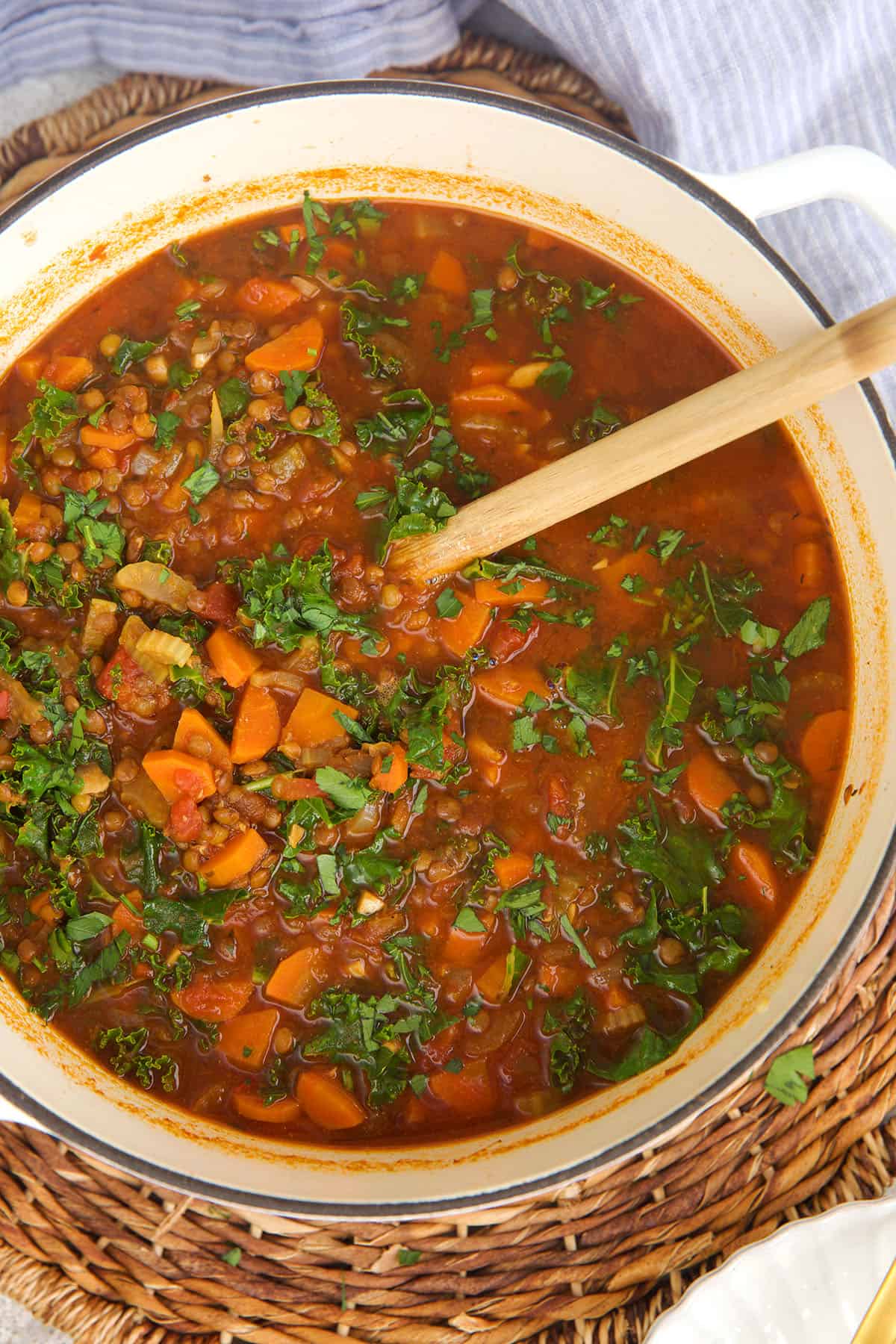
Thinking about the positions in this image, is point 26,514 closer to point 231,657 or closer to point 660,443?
point 231,657

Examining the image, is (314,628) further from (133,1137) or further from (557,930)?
(133,1137)

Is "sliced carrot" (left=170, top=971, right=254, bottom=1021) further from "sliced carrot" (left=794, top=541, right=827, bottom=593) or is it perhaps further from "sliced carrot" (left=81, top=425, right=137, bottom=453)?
"sliced carrot" (left=794, top=541, right=827, bottom=593)

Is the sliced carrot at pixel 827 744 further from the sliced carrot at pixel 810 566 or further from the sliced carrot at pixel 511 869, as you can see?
the sliced carrot at pixel 511 869

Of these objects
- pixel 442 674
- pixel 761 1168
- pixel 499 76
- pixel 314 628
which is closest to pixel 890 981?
pixel 761 1168

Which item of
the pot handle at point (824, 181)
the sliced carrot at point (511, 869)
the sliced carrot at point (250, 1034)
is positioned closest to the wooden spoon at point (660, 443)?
the pot handle at point (824, 181)

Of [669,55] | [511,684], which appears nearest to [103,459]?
[511,684]

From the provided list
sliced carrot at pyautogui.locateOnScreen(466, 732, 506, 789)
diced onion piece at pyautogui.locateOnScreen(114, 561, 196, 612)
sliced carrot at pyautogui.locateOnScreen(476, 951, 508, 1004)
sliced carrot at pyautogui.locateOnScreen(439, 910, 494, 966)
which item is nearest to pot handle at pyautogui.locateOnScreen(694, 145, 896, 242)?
sliced carrot at pyautogui.locateOnScreen(466, 732, 506, 789)

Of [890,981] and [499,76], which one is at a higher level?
[499,76]
